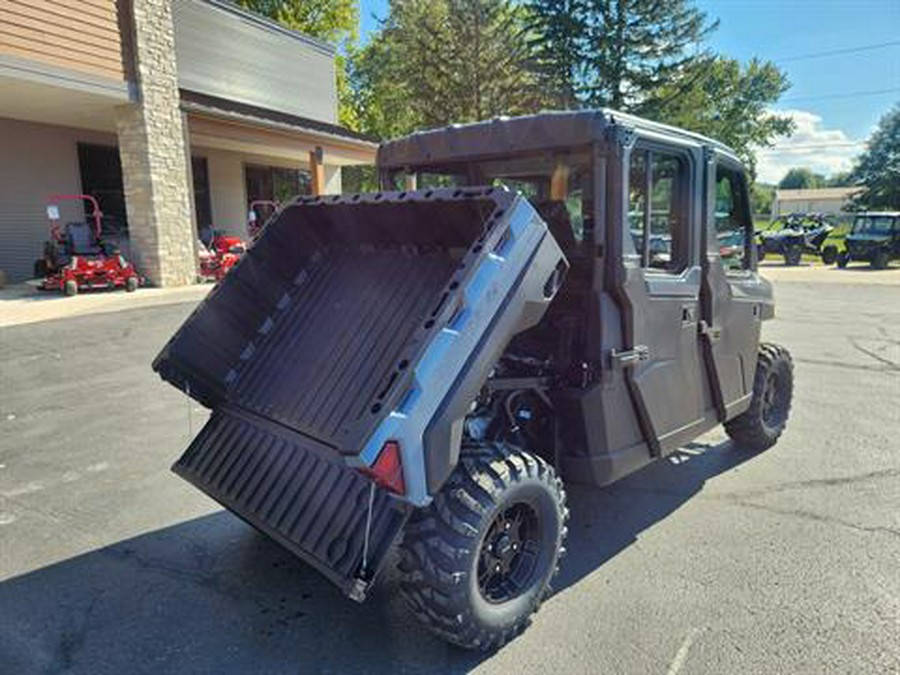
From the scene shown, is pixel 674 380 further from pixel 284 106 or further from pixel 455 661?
pixel 284 106

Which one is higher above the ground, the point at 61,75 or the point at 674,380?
the point at 61,75

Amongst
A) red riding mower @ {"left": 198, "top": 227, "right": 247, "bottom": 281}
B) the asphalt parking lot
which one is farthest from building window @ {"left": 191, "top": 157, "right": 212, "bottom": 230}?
the asphalt parking lot

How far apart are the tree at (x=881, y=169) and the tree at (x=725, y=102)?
734 centimetres

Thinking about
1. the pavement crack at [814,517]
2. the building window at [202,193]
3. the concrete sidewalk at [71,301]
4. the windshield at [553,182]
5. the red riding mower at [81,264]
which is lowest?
the pavement crack at [814,517]

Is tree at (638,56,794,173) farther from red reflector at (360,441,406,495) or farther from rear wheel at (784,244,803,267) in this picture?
red reflector at (360,441,406,495)

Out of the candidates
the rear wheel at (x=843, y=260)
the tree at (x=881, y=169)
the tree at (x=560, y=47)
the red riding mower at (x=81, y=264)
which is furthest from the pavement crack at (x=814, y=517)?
the tree at (x=881, y=169)

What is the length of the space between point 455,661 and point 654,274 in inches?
84.3

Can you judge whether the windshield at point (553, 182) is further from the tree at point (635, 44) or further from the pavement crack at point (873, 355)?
the tree at point (635, 44)

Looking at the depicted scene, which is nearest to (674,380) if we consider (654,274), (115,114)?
(654,274)

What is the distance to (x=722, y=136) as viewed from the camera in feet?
115

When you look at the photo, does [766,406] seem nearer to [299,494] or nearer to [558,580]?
[558,580]

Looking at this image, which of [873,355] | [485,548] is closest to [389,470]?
[485,548]

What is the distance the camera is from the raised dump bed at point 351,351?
2232 mm

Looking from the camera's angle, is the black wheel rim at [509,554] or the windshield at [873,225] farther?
the windshield at [873,225]
